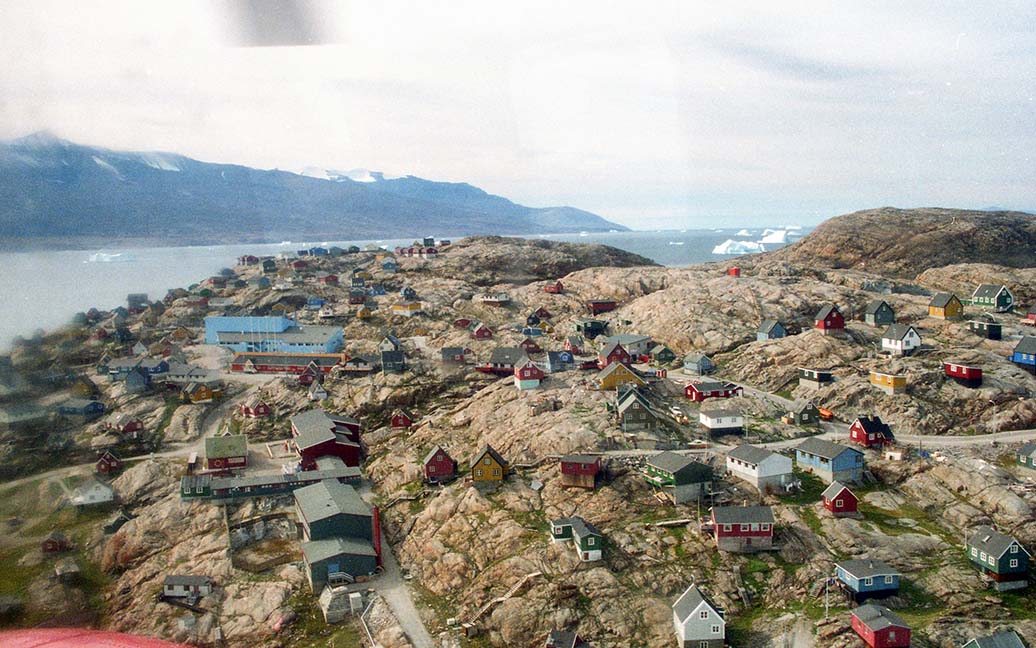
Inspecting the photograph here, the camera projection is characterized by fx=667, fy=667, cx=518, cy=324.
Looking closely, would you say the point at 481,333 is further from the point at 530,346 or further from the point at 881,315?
the point at 881,315

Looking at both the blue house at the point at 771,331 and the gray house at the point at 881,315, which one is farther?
the gray house at the point at 881,315

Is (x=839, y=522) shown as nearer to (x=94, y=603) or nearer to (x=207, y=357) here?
(x=94, y=603)

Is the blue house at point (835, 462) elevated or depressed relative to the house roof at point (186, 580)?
elevated

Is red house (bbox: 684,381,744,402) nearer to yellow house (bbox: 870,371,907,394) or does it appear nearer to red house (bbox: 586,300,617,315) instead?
yellow house (bbox: 870,371,907,394)

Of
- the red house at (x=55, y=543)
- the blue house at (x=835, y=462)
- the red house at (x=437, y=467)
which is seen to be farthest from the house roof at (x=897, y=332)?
the red house at (x=55, y=543)

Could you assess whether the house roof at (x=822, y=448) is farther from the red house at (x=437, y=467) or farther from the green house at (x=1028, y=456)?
the red house at (x=437, y=467)

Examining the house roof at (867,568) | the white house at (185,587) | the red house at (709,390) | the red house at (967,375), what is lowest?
the white house at (185,587)
